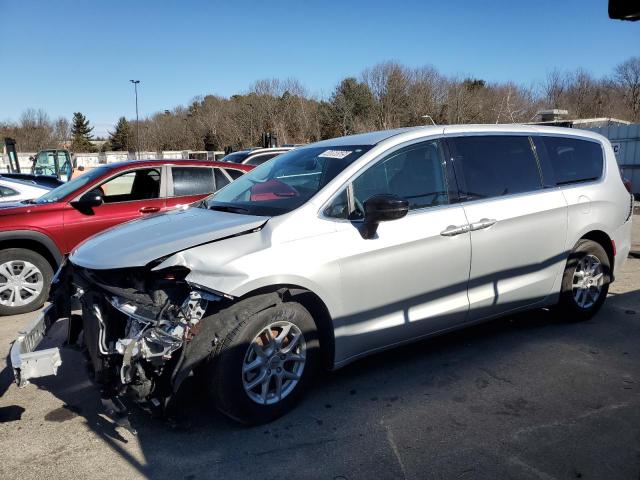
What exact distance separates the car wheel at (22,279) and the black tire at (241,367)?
3718mm

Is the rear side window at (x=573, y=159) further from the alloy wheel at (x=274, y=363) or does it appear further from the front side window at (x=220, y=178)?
the front side window at (x=220, y=178)

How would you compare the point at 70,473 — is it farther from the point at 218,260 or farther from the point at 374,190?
the point at 374,190

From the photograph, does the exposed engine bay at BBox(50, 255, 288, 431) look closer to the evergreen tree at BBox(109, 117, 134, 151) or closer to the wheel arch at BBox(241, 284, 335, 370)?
the wheel arch at BBox(241, 284, 335, 370)

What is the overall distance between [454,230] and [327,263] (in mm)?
1089

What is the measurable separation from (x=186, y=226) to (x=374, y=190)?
4.39 ft

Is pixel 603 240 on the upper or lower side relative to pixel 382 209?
lower

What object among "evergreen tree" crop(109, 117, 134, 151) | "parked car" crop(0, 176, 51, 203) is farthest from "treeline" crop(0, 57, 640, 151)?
"parked car" crop(0, 176, 51, 203)

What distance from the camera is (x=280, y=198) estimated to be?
12.1 ft

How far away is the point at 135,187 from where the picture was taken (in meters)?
6.57

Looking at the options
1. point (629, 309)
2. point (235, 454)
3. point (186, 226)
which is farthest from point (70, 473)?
point (629, 309)

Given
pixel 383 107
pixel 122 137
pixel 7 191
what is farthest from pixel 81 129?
pixel 7 191

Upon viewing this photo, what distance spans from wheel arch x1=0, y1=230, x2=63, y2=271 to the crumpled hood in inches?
94.4

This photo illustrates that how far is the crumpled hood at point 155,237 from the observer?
3109 mm

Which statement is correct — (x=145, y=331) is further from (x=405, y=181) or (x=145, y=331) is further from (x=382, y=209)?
(x=405, y=181)
